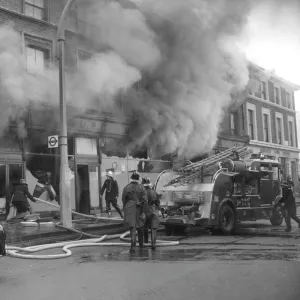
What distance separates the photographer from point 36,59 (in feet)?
47.4

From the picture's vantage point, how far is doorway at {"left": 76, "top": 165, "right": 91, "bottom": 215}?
15.7 metres

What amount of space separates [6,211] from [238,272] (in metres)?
9.34

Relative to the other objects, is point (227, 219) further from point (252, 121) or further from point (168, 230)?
point (252, 121)

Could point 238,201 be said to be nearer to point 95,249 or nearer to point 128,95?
point 95,249

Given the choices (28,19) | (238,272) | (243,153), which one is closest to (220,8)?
(243,153)

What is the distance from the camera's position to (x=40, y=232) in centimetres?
970

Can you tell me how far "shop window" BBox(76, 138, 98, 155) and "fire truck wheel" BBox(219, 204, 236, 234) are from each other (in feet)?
22.6

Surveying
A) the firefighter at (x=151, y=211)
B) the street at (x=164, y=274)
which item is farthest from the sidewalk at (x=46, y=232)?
the firefighter at (x=151, y=211)

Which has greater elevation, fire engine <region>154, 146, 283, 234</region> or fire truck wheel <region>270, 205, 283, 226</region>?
fire engine <region>154, 146, 283, 234</region>

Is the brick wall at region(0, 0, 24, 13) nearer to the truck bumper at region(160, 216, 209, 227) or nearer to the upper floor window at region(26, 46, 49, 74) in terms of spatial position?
the upper floor window at region(26, 46, 49, 74)

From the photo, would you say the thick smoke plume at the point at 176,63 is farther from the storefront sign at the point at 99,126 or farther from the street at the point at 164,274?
the street at the point at 164,274

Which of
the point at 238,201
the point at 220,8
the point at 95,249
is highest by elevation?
the point at 220,8

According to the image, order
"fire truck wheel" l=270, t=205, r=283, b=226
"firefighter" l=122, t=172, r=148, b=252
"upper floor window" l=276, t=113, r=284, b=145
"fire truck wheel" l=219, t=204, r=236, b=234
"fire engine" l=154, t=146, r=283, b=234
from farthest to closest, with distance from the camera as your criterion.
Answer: "upper floor window" l=276, t=113, r=284, b=145 → "fire truck wheel" l=270, t=205, r=283, b=226 → "fire truck wheel" l=219, t=204, r=236, b=234 → "fire engine" l=154, t=146, r=283, b=234 → "firefighter" l=122, t=172, r=148, b=252

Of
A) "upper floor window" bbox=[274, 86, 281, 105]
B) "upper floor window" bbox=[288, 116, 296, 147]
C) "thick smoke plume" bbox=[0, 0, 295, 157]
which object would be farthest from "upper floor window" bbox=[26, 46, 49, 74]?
"upper floor window" bbox=[288, 116, 296, 147]
